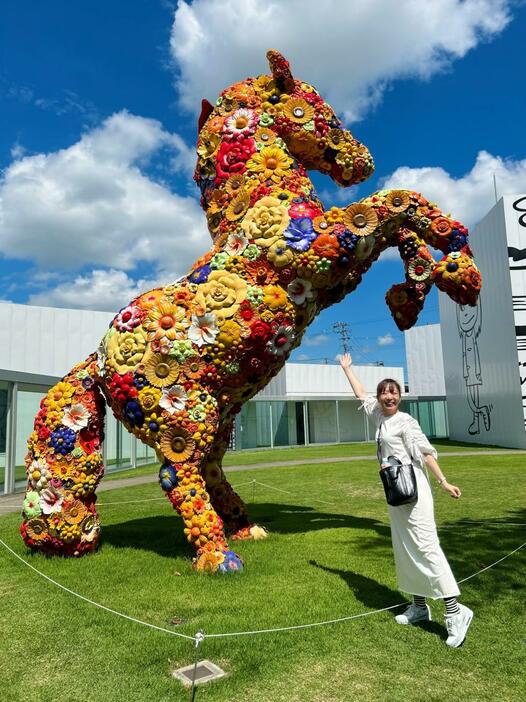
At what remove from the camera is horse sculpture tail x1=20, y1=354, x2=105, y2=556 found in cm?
549

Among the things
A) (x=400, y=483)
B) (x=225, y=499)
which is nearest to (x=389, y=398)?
(x=400, y=483)

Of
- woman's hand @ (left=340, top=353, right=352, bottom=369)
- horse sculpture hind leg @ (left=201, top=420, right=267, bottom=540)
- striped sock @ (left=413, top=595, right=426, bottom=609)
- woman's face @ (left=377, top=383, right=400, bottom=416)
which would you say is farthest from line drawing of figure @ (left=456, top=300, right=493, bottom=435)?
striped sock @ (left=413, top=595, right=426, bottom=609)

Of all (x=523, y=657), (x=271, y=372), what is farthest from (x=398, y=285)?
(x=523, y=657)

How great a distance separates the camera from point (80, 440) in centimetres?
566

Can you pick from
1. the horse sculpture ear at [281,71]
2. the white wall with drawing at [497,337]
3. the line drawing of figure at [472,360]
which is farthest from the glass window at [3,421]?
the line drawing of figure at [472,360]

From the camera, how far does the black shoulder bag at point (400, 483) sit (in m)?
3.60

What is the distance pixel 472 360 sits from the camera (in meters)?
25.3

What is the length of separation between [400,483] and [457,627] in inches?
35.5

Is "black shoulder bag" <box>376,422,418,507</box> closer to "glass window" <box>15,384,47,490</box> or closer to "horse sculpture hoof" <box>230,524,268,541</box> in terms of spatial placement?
"horse sculpture hoof" <box>230,524,268,541</box>

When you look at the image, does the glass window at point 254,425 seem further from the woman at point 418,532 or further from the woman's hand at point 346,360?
the woman at point 418,532

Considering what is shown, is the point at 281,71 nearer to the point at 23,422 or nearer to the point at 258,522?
the point at 258,522

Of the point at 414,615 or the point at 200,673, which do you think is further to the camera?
the point at 414,615

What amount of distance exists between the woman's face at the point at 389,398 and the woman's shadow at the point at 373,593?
1.42m

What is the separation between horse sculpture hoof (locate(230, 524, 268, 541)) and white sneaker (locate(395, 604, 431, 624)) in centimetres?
276
